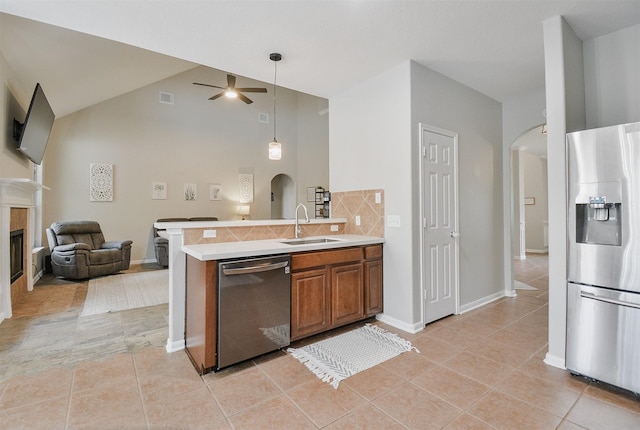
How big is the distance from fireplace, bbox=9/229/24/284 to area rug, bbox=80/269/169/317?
84 centimetres

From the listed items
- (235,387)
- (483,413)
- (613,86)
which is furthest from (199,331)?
(613,86)

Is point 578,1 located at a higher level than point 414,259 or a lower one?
higher

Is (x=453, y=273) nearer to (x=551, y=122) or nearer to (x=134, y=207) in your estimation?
(x=551, y=122)

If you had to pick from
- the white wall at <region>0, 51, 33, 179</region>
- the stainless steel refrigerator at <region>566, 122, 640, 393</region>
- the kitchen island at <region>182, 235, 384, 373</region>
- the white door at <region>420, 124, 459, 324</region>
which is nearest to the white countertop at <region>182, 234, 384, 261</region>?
the kitchen island at <region>182, 235, 384, 373</region>

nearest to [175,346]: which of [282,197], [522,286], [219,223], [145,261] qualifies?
[219,223]

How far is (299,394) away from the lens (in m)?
1.96

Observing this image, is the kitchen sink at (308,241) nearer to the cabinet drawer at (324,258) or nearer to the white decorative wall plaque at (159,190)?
the cabinet drawer at (324,258)

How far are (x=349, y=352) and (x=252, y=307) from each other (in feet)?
3.06

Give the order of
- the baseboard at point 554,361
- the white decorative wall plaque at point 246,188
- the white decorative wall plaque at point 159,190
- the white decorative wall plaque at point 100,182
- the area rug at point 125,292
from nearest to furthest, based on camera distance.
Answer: the baseboard at point 554,361, the area rug at point 125,292, the white decorative wall plaque at point 100,182, the white decorative wall plaque at point 159,190, the white decorative wall plaque at point 246,188

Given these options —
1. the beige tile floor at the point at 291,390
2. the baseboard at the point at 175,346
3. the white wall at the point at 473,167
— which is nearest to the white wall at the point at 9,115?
the beige tile floor at the point at 291,390

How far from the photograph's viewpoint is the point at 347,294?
2900 mm

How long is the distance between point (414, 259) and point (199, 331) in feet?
6.75

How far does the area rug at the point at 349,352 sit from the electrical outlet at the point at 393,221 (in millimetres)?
1085

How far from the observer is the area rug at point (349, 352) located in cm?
223
